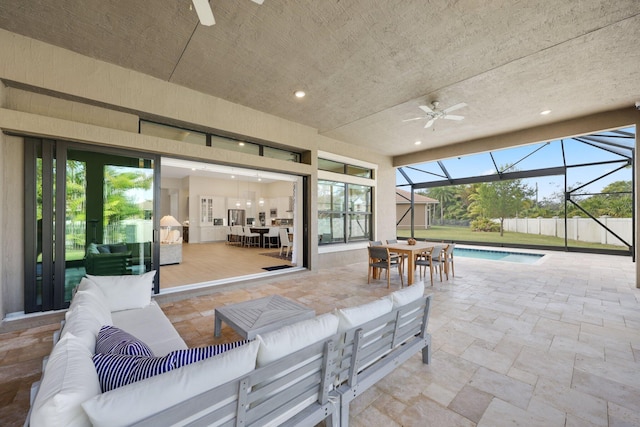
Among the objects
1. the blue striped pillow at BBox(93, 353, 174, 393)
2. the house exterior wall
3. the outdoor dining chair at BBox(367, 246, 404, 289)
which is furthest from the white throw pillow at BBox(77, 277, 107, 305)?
the outdoor dining chair at BBox(367, 246, 404, 289)

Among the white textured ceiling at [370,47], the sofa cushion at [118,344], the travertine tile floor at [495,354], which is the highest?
the white textured ceiling at [370,47]

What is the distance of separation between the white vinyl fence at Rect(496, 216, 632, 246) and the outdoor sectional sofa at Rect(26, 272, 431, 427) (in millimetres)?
11031

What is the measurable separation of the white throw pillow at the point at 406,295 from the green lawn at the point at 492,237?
11.0m

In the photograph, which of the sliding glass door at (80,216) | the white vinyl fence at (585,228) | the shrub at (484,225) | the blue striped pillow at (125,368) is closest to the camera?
the blue striped pillow at (125,368)

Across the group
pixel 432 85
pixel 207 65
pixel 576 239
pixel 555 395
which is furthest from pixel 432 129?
pixel 576 239

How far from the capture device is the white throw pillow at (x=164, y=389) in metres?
0.83

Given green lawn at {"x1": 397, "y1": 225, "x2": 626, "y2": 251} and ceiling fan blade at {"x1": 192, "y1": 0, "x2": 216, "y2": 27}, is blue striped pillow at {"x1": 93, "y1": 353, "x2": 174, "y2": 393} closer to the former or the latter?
ceiling fan blade at {"x1": 192, "y1": 0, "x2": 216, "y2": 27}

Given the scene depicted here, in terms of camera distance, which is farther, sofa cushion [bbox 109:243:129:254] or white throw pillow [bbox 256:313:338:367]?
sofa cushion [bbox 109:243:129:254]

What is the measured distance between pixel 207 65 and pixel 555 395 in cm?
510

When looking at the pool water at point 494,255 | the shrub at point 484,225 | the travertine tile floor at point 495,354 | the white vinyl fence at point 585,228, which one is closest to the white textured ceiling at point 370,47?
the travertine tile floor at point 495,354

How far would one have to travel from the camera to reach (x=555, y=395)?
78.9 inches

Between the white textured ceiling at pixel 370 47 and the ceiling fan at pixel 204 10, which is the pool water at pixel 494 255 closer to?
the white textured ceiling at pixel 370 47

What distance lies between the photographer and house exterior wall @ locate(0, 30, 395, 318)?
119 inches

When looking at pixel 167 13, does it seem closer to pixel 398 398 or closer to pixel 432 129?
pixel 398 398
